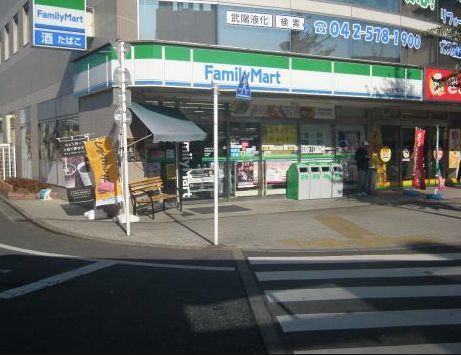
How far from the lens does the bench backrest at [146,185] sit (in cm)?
1365

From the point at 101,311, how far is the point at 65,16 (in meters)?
9.86

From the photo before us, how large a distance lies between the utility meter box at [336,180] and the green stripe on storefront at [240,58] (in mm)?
3760

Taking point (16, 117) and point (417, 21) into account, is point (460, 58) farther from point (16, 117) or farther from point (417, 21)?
point (16, 117)

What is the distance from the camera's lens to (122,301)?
664 centimetres

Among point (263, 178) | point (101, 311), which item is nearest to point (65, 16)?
point (263, 178)

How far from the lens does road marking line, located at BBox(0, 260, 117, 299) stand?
698 centimetres

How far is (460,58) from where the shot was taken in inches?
785

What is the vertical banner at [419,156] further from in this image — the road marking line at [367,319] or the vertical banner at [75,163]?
the road marking line at [367,319]

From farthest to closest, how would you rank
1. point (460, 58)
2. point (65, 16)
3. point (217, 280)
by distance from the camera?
1. point (460, 58)
2. point (65, 16)
3. point (217, 280)

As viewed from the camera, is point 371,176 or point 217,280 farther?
point 371,176

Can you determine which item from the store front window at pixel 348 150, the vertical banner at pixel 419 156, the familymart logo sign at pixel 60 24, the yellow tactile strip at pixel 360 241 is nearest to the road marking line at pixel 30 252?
the yellow tactile strip at pixel 360 241

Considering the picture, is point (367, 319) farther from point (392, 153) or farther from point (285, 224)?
point (392, 153)

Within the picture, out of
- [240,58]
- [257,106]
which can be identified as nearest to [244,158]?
[257,106]

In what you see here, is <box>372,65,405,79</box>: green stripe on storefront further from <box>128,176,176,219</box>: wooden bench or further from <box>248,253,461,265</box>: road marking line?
<box>248,253,461,265</box>: road marking line
